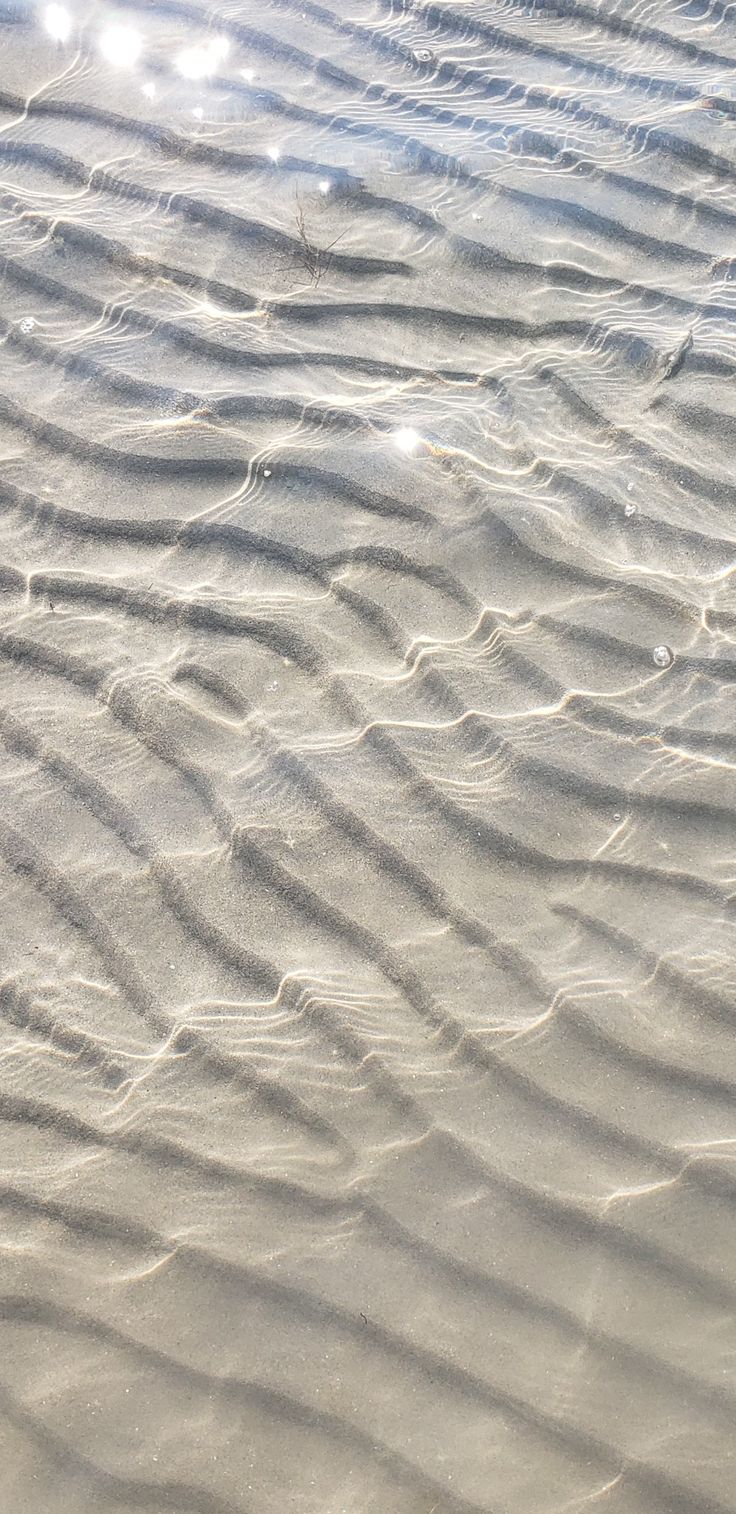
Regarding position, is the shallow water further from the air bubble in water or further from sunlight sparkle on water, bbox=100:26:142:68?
sunlight sparkle on water, bbox=100:26:142:68

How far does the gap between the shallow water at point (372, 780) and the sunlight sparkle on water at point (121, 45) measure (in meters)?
0.20

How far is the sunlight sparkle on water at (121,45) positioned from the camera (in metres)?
4.32

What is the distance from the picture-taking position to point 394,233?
3.76 m

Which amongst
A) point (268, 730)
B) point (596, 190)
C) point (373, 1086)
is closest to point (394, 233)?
point (596, 190)

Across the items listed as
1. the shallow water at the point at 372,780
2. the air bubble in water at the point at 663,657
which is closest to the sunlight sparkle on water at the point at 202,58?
the shallow water at the point at 372,780

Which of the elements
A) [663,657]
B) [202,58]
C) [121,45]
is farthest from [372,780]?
[121,45]

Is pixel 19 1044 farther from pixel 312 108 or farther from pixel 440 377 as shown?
pixel 312 108

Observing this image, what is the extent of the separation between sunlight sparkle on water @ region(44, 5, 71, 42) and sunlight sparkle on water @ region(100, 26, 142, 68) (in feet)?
0.52

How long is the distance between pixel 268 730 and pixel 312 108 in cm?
261

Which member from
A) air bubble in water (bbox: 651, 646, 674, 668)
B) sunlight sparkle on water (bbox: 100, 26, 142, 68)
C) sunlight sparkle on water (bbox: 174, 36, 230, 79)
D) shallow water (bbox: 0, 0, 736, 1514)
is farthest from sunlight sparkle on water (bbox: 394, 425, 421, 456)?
sunlight sparkle on water (bbox: 100, 26, 142, 68)

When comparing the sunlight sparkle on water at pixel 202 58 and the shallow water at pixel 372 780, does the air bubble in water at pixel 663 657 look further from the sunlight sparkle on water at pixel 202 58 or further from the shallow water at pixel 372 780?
the sunlight sparkle on water at pixel 202 58

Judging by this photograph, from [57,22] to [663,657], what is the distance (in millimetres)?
3622

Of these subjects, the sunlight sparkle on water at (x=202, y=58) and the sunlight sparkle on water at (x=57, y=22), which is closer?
the sunlight sparkle on water at (x=202, y=58)

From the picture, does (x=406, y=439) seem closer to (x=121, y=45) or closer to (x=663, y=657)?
(x=663, y=657)
